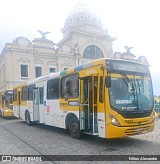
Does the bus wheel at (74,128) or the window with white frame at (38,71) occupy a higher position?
the window with white frame at (38,71)

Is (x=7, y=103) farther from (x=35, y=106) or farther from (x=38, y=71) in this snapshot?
(x=38, y=71)

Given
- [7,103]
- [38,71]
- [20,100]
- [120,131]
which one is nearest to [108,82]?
[120,131]

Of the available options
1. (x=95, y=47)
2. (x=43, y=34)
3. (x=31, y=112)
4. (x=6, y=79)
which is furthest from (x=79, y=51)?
(x=31, y=112)

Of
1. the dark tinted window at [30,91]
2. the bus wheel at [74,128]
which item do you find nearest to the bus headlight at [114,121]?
the bus wheel at [74,128]

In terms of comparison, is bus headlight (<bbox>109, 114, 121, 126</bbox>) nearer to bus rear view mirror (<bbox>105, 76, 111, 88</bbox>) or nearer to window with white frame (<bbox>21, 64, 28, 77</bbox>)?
bus rear view mirror (<bbox>105, 76, 111, 88</bbox>)

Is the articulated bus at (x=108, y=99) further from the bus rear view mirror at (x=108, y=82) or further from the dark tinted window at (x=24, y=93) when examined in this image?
the dark tinted window at (x=24, y=93)

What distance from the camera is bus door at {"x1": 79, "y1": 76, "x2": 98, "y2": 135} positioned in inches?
335

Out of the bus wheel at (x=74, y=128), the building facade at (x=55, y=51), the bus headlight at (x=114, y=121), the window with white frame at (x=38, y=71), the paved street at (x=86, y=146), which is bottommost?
the paved street at (x=86, y=146)

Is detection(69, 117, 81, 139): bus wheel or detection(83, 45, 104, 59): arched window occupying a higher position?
detection(83, 45, 104, 59): arched window

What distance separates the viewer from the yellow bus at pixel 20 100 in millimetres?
16177

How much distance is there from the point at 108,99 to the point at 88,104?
1.26 metres

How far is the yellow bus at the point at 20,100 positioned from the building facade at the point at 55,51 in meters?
26.7

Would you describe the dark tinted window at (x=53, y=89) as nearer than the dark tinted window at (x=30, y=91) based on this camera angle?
Yes

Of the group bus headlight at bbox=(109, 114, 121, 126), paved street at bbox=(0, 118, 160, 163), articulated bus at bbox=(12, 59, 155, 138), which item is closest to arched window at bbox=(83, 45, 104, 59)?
articulated bus at bbox=(12, 59, 155, 138)
